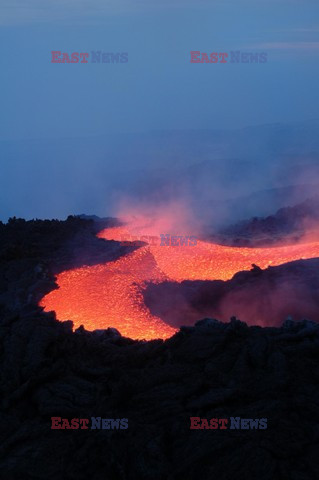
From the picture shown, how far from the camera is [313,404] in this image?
5.23 metres

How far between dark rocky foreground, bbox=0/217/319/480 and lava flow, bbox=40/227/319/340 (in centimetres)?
148

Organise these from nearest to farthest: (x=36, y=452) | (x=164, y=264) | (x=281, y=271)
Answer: (x=36, y=452), (x=281, y=271), (x=164, y=264)

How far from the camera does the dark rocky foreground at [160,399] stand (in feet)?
15.5

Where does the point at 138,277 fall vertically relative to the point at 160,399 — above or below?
above

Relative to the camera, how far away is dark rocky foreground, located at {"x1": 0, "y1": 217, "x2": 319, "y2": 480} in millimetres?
4734

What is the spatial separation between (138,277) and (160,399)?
6.17 metres

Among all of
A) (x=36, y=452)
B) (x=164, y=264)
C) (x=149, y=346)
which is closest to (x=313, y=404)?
(x=149, y=346)

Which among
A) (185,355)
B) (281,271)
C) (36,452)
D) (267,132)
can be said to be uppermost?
(267,132)

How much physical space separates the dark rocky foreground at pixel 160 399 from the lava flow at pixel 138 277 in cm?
148

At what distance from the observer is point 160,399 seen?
5.65 m

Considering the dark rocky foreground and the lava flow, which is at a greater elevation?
the lava flow

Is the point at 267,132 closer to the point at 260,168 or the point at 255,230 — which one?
the point at 260,168

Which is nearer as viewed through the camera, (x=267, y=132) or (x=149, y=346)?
(x=149, y=346)

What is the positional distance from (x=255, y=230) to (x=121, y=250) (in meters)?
7.09
